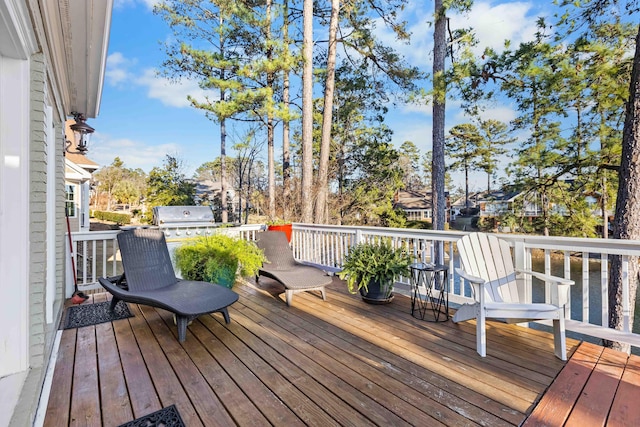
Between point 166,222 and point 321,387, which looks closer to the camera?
point 321,387

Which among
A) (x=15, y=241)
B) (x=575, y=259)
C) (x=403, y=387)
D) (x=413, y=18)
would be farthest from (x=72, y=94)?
(x=575, y=259)

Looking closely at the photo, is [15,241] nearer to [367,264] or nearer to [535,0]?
[367,264]

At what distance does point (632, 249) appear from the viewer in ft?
7.66

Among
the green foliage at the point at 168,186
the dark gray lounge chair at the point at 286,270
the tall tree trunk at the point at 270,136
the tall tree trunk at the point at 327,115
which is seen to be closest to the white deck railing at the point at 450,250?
the dark gray lounge chair at the point at 286,270

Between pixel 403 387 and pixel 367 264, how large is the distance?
193 cm

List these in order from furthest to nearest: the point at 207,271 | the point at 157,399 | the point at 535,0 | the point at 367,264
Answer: the point at 535,0
the point at 207,271
the point at 367,264
the point at 157,399

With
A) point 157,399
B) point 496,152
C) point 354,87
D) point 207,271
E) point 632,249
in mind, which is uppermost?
point 354,87

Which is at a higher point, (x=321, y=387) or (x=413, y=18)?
(x=413, y=18)

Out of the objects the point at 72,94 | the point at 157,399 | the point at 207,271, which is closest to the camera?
the point at 157,399

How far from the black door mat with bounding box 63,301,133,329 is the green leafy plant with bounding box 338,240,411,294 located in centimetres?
274

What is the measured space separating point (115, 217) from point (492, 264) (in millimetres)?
25278

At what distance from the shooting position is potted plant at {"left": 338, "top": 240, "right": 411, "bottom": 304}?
3844 millimetres

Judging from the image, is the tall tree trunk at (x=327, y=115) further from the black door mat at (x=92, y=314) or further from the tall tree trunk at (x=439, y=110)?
the black door mat at (x=92, y=314)

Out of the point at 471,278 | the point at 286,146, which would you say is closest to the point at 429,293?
the point at 471,278
